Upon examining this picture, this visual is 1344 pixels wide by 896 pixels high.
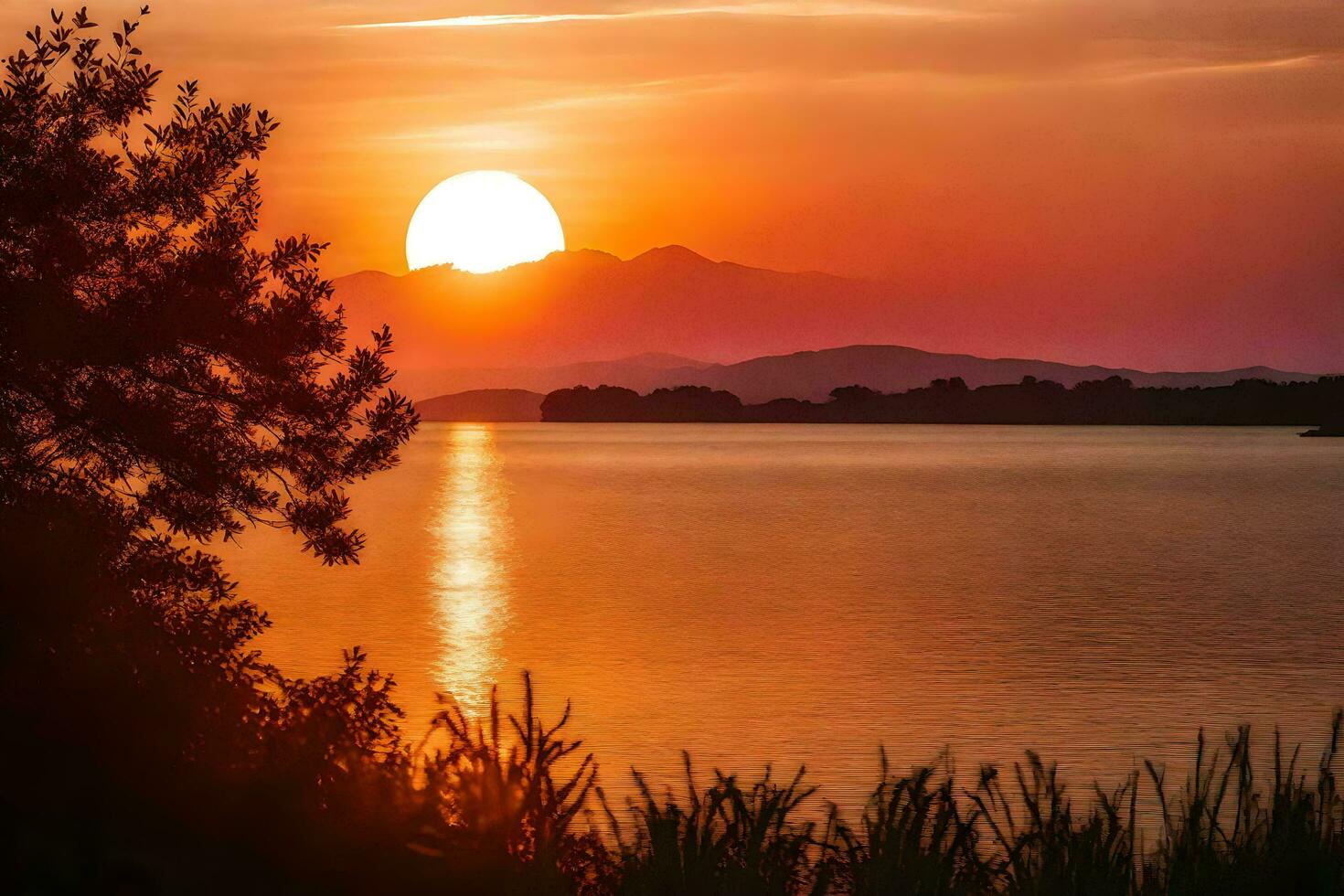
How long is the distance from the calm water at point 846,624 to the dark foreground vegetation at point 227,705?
Result: 517 cm

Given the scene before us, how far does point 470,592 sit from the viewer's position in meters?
49.2

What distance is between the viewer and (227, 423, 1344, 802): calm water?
81.9 ft

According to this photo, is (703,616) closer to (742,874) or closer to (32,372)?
(32,372)

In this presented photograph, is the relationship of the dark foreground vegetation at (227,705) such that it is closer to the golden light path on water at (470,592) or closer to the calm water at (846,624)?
the golden light path on water at (470,592)

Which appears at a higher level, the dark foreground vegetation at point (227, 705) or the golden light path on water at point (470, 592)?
the dark foreground vegetation at point (227, 705)

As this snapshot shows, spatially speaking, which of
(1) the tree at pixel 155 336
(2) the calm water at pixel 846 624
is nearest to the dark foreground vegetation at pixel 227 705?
(1) the tree at pixel 155 336

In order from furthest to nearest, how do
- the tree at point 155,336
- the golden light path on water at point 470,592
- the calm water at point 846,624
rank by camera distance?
the golden light path on water at point 470,592 < the calm water at point 846,624 < the tree at point 155,336

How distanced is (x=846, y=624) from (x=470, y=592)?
14427 millimetres

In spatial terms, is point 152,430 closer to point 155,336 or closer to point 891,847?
point 155,336

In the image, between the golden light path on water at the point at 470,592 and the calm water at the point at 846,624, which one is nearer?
the calm water at the point at 846,624

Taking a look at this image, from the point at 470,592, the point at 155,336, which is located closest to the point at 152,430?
the point at 155,336

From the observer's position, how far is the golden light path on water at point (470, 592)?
3150 centimetres

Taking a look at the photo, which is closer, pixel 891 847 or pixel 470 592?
pixel 891 847

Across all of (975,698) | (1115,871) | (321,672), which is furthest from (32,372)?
(975,698)
